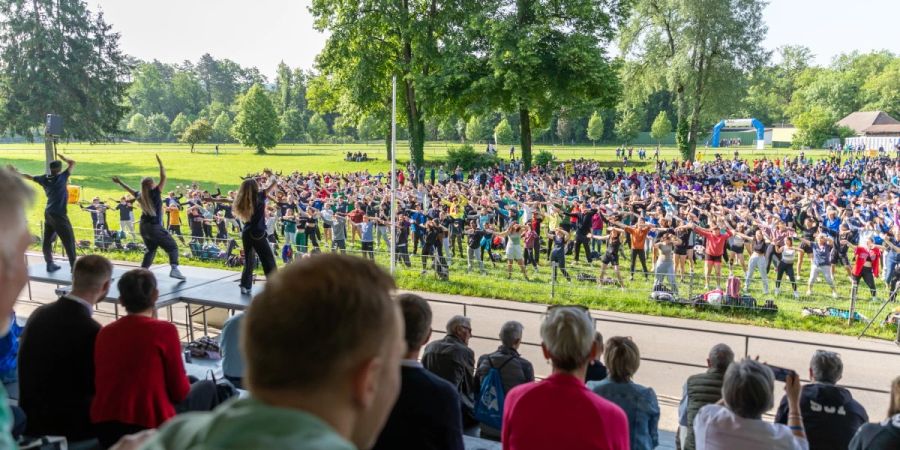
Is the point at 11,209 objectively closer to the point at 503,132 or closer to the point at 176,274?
the point at 176,274

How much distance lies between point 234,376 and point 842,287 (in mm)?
15979

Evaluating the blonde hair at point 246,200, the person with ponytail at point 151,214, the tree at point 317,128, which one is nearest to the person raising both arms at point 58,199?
the person with ponytail at point 151,214

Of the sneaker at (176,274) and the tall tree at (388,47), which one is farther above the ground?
the tall tree at (388,47)

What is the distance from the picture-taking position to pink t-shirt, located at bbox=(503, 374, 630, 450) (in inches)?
111

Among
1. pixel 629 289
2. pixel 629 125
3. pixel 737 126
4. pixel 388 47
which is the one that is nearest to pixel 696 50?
pixel 388 47

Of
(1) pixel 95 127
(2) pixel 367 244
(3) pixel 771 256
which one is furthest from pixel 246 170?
(3) pixel 771 256

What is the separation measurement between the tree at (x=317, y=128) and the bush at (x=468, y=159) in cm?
4416

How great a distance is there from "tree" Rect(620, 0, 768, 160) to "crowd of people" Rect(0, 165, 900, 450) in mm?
47708

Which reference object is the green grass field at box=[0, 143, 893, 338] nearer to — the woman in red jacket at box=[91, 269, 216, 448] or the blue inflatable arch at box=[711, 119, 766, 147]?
the woman in red jacket at box=[91, 269, 216, 448]

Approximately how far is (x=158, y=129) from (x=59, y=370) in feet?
333

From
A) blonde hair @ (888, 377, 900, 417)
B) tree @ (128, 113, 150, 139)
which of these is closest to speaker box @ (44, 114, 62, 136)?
blonde hair @ (888, 377, 900, 417)

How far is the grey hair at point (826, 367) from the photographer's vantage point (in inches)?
200

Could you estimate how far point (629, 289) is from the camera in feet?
50.8

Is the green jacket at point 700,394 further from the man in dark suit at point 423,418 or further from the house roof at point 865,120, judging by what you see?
the house roof at point 865,120
